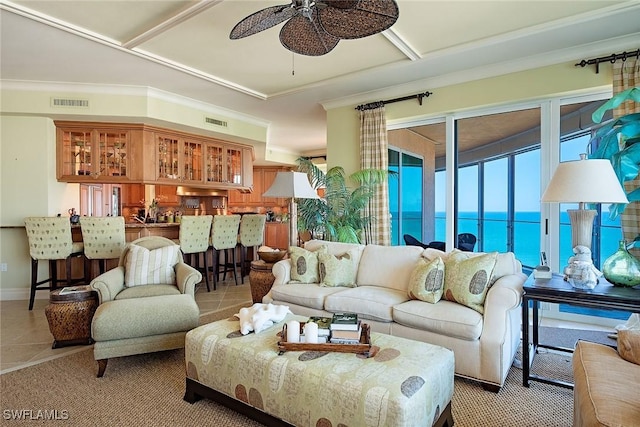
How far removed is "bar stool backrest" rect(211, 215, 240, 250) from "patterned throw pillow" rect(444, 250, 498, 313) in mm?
3660

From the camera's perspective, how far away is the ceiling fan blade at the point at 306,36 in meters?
2.32

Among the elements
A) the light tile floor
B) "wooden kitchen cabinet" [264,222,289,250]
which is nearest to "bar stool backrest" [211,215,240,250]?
the light tile floor

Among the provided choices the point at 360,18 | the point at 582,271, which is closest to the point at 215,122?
the point at 360,18

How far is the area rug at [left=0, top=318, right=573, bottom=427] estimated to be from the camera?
209 cm

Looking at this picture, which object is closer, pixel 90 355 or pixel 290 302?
pixel 90 355

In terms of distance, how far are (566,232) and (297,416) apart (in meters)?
3.60

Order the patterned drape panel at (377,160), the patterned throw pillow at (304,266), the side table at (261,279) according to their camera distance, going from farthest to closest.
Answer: the patterned drape panel at (377,160) < the side table at (261,279) < the patterned throw pillow at (304,266)

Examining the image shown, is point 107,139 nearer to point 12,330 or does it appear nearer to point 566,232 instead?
point 12,330

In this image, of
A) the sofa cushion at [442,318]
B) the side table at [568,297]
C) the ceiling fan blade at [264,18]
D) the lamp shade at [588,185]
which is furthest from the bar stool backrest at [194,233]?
the lamp shade at [588,185]

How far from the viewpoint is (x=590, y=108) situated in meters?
3.78

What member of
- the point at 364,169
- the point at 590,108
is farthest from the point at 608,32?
the point at 364,169

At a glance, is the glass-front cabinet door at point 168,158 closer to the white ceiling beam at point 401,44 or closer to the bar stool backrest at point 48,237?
the bar stool backrest at point 48,237

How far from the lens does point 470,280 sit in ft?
8.70

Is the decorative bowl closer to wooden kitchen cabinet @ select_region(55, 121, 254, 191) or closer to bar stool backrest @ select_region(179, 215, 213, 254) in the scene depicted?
bar stool backrest @ select_region(179, 215, 213, 254)
